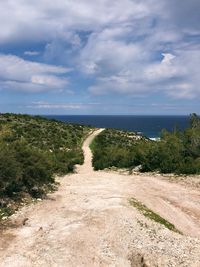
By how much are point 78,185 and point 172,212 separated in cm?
928

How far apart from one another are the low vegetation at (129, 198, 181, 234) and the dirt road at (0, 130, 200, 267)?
1.80 ft

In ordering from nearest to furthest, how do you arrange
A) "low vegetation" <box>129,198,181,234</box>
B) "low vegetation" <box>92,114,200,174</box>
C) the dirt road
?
the dirt road → "low vegetation" <box>129,198,181,234</box> → "low vegetation" <box>92,114,200,174</box>

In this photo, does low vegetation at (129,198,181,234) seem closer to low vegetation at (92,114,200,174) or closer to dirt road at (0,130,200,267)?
dirt road at (0,130,200,267)

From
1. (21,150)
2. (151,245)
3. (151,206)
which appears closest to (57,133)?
(21,150)

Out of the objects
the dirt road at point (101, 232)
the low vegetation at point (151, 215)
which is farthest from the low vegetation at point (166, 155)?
the low vegetation at point (151, 215)

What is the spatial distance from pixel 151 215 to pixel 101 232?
4627mm

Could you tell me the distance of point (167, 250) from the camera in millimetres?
17312

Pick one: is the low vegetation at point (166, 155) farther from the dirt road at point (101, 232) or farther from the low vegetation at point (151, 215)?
the low vegetation at point (151, 215)

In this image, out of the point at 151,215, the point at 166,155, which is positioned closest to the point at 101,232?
the point at 151,215

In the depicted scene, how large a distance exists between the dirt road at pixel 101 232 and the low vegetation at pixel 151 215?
0.55 metres

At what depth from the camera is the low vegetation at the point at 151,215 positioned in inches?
867

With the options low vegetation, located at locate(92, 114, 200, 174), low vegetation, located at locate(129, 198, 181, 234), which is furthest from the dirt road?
low vegetation, located at locate(92, 114, 200, 174)

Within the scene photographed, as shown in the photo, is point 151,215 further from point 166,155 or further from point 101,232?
point 166,155

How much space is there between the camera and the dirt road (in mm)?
16672
